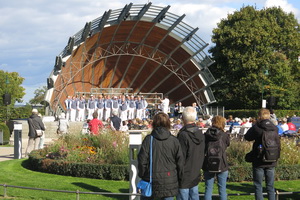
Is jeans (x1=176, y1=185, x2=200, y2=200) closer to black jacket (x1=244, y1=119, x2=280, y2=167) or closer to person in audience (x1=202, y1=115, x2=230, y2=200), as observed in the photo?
person in audience (x1=202, y1=115, x2=230, y2=200)

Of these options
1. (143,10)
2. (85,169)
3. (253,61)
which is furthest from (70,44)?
(253,61)

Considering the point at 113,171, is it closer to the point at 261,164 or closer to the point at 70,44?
the point at 261,164

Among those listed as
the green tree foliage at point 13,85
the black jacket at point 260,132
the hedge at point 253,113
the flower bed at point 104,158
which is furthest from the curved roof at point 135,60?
the green tree foliage at point 13,85

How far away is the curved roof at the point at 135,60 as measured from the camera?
32.9 metres

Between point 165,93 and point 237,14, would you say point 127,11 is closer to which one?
point 165,93

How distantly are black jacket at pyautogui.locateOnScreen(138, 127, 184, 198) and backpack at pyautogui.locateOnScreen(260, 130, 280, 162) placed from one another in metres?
2.72

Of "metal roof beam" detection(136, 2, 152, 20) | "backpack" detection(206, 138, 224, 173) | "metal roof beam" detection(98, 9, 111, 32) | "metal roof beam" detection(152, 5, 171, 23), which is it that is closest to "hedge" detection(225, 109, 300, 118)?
"metal roof beam" detection(152, 5, 171, 23)

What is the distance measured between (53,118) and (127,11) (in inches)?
364

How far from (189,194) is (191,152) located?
88cm

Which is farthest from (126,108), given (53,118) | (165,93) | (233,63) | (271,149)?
(271,149)

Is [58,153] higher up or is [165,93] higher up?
[165,93]

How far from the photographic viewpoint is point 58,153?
47.3 feet

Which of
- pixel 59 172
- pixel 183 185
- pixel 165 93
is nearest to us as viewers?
pixel 183 185

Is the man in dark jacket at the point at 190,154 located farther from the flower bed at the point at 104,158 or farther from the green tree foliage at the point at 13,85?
the green tree foliage at the point at 13,85
